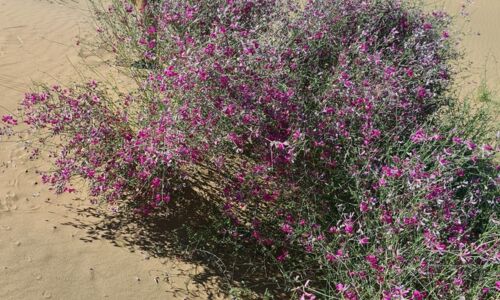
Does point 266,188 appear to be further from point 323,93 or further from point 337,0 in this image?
point 337,0

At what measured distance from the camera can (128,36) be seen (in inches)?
202

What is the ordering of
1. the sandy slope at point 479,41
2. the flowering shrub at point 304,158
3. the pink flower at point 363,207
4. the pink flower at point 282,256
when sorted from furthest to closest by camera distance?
the sandy slope at point 479,41, the pink flower at point 282,256, the pink flower at point 363,207, the flowering shrub at point 304,158

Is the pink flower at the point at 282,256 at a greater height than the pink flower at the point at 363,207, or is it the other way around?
the pink flower at the point at 363,207

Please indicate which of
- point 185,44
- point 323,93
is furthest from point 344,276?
point 185,44

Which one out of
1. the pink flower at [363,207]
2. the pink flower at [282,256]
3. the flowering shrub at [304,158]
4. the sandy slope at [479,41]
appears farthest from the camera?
the sandy slope at [479,41]

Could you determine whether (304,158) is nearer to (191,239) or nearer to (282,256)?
(282,256)

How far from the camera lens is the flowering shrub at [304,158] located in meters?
3.00

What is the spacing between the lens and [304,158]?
354 cm

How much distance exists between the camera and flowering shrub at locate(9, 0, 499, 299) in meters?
3.00

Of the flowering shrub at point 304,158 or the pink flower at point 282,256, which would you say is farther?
the pink flower at point 282,256

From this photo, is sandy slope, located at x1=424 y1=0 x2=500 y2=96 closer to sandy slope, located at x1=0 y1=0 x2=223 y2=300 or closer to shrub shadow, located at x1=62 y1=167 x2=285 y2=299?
shrub shadow, located at x1=62 y1=167 x2=285 y2=299

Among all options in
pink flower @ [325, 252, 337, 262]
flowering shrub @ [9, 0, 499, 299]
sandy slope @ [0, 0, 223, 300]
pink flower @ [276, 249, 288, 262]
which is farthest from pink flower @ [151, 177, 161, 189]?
Answer: pink flower @ [325, 252, 337, 262]

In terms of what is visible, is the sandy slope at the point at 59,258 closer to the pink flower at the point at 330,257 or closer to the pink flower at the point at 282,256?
the pink flower at the point at 282,256

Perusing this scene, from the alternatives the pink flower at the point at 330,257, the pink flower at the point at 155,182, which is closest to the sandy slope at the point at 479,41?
the pink flower at the point at 330,257
